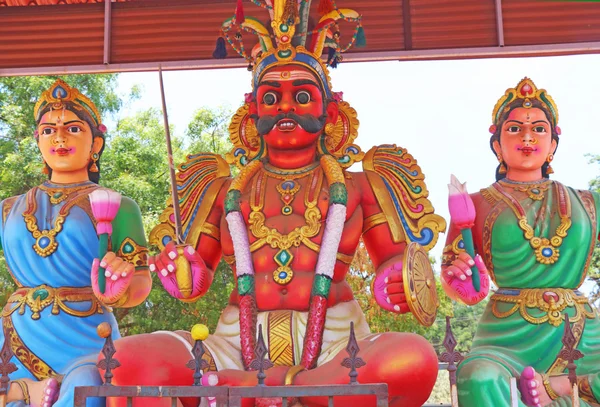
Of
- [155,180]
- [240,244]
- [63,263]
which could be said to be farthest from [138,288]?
[155,180]

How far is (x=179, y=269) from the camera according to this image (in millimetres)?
4586

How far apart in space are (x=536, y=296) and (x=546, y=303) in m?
0.06

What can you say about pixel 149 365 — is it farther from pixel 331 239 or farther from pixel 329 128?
pixel 329 128

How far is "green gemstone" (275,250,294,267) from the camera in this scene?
466 centimetres

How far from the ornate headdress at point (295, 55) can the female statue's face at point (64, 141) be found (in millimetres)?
823

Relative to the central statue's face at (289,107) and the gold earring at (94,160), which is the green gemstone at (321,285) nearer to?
the central statue's face at (289,107)

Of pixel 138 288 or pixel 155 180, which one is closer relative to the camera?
pixel 138 288

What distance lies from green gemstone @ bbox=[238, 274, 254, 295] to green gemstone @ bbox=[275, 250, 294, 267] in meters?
0.16

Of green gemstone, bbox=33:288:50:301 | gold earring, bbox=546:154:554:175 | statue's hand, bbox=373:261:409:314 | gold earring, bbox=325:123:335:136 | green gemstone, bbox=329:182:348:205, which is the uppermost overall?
gold earring, bbox=325:123:335:136

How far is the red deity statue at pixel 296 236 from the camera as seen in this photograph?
4191mm

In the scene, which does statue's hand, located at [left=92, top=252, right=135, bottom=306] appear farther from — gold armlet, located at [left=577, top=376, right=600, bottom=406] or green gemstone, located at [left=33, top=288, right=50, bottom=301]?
gold armlet, located at [left=577, top=376, right=600, bottom=406]

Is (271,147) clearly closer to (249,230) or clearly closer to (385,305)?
(249,230)

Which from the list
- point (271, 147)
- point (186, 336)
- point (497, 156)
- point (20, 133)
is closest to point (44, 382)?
point (186, 336)

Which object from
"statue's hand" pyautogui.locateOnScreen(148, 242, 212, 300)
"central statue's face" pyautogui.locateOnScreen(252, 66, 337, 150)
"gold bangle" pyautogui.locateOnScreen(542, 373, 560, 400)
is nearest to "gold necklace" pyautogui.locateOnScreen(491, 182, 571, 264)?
"gold bangle" pyautogui.locateOnScreen(542, 373, 560, 400)
